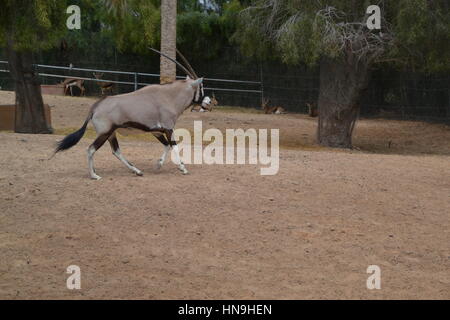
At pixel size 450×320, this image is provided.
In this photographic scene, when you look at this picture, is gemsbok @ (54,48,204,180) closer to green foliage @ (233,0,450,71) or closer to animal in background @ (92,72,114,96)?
green foliage @ (233,0,450,71)

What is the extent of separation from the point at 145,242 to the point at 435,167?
5957 mm

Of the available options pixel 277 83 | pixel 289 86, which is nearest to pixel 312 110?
pixel 289 86

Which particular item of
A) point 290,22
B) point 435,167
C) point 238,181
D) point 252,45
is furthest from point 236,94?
point 238,181

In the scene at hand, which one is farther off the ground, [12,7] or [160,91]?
[12,7]

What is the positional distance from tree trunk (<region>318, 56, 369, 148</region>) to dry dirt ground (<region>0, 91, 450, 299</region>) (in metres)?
4.42

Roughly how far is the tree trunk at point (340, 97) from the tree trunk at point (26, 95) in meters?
6.30

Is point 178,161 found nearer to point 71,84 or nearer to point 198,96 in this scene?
point 198,96

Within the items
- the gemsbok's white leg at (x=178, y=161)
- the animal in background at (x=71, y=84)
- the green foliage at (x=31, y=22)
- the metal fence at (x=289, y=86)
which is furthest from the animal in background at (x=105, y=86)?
the gemsbok's white leg at (x=178, y=161)

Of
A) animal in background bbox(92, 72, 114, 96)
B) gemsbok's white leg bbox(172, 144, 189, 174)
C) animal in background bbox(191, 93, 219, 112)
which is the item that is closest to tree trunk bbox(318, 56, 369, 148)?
animal in background bbox(191, 93, 219, 112)

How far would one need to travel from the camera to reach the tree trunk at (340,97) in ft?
49.1

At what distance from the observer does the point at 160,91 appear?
9547mm

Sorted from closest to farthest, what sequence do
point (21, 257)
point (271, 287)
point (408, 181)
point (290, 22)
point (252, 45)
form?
point (271, 287)
point (21, 257)
point (408, 181)
point (290, 22)
point (252, 45)

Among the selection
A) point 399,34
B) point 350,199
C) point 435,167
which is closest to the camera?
point 350,199

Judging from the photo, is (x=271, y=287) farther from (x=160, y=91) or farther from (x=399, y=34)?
(x=399, y=34)
